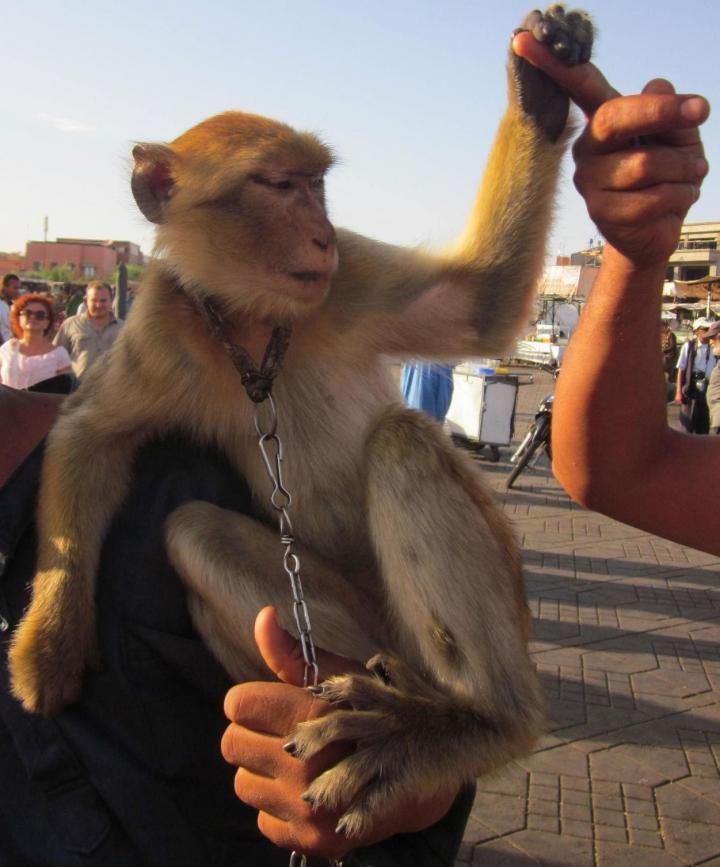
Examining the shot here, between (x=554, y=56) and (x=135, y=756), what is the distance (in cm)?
134

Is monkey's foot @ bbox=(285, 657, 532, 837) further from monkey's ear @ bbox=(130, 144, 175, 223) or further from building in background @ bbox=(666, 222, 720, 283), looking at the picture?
building in background @ bbox=(666, 222, 720, 283)

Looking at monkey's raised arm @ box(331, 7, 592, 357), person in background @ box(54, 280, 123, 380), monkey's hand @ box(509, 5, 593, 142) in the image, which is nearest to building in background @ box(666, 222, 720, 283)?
person in background @ box(54, 280, 123, 380)

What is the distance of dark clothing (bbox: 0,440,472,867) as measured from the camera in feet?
4.80

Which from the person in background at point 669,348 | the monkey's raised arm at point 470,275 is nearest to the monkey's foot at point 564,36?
the monkey's raised arm at point 470,275

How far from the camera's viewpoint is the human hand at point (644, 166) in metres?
1.29

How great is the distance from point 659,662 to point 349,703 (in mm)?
4103

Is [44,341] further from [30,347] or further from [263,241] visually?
[263,241]

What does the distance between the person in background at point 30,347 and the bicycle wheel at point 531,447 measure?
5.22 metres

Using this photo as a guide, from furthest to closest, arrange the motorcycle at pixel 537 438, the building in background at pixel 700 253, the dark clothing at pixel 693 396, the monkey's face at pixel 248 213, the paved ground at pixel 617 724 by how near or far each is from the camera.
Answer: the building in background at pixel 700 253 → the dark clothing at pixel 693 396 → the motorcycle at pixel 537 438 → the paved ground at pixel 617 724 → the monkey's face at pixel 248 213

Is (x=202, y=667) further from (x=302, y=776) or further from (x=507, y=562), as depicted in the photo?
(x=507, y=562)

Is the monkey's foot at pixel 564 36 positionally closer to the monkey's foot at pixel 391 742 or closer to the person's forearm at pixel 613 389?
the person's forearm at pixel 613 389

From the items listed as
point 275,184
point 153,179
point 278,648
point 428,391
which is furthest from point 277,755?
point 428,391

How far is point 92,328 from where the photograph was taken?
7.88 m

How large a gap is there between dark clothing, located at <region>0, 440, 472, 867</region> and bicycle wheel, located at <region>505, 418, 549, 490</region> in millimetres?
8201
